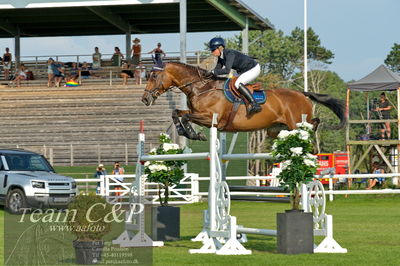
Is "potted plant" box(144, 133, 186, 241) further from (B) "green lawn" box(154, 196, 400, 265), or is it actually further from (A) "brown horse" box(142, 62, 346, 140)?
(A) "brown horse" box(142, 62, 346, 140)

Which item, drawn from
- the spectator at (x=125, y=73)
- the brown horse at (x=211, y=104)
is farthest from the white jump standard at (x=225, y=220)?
the spectator at (x=125, y=73)

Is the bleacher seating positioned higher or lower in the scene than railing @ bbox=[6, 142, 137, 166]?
higher

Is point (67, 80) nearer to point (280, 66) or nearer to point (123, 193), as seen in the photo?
point (123, 193)

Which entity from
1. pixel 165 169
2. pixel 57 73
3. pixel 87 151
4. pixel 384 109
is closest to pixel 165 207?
pixel 165 169

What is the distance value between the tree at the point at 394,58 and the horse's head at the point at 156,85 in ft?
295

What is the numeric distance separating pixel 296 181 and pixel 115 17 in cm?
2936

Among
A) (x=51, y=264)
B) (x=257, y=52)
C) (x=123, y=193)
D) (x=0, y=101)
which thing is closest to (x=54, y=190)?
(x=123, y=193)

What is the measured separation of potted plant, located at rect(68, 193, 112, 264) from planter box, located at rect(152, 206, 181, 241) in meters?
3.86

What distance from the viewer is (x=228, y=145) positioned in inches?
1395

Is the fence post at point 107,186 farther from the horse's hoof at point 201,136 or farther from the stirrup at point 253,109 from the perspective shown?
the horse's hoof at point 201,136

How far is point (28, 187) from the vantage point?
904 inches

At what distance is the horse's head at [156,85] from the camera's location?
15.3m

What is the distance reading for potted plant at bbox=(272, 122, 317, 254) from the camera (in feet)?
40.3

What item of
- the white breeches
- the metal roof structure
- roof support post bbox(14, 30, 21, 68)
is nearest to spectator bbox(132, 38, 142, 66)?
the metal roof structure
